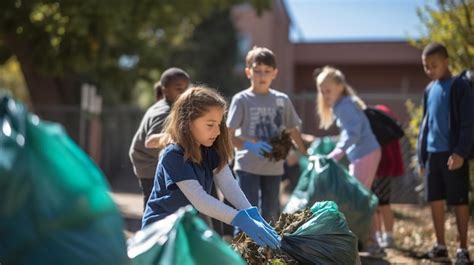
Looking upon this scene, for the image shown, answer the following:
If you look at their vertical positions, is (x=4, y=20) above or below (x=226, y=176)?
above

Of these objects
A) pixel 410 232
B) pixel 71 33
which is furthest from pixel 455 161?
pixel 71 33

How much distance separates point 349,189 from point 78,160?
3550 millimetres

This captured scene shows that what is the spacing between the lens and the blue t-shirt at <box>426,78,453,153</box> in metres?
5.81

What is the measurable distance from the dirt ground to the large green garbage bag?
347mm

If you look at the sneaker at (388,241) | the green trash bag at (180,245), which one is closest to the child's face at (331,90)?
the sneaker at (388,241)

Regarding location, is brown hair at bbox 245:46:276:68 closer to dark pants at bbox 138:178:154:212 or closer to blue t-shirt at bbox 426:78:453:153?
dark pants at bbox 138:178:154:212

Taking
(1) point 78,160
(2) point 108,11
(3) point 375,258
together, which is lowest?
(3) point 375,258

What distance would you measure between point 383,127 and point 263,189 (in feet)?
5.14

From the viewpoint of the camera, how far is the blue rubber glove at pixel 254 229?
138 inches

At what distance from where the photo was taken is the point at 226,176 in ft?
13.1

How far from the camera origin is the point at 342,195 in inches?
226

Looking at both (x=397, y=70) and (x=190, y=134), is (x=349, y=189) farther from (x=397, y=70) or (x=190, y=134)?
(x=397, y=70)

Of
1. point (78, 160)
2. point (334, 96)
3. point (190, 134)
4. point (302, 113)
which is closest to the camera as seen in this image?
point (78, 160)

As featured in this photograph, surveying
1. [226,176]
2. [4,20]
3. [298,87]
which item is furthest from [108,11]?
[298,87]
